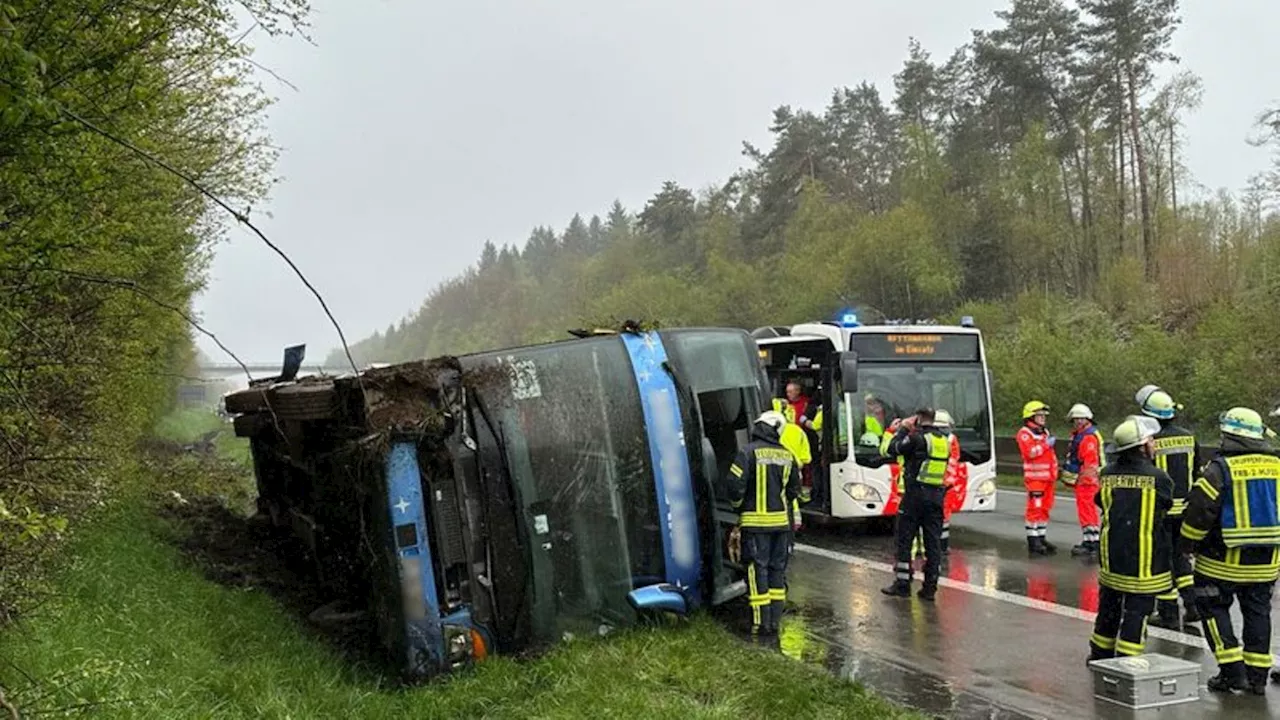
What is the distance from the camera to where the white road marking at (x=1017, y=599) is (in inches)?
272

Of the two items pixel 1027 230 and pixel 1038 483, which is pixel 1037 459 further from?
pixel 1027 230

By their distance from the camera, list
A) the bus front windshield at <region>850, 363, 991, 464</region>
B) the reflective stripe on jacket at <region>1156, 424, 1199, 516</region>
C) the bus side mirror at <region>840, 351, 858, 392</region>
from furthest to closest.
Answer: the bus front windshield at <region>850, 363, 991, 464</region>, the bus side mirror at <region>840, 351, 858, 392</region>, the reflective stripe on jacket at <region>1156, 424, 1199, 516</region>

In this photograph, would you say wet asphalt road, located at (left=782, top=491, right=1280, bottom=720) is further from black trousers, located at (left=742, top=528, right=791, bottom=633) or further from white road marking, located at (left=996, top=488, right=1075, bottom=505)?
white road marking, located at (left=996, top=488, right=1075, bottom=505)

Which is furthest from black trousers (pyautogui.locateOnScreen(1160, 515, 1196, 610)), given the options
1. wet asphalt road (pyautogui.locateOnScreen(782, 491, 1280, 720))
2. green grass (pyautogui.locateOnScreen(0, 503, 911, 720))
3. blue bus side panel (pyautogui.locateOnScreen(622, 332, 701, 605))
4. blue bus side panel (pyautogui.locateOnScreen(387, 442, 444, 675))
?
blue bus side panel (pyautogui.locateOnScreen(387, 442, 444, 675))

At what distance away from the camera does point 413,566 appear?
5707 mm

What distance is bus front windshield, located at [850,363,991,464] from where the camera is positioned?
11.3m

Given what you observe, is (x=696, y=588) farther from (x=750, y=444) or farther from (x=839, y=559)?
(x=839, y=559)

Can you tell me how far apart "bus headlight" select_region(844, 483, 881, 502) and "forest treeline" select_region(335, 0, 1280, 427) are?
446 centimetres

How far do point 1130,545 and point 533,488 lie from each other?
3627mm

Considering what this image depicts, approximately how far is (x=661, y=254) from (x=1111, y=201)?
102 feet

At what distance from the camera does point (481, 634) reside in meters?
5.91

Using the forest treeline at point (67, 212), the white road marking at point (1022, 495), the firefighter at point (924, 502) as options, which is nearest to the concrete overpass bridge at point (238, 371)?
the forest treeline at point (67, 212)

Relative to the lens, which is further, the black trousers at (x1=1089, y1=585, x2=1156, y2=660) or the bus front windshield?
the bus front windshield

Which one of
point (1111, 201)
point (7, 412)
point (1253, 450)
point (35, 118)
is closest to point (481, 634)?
point (7, 412)
